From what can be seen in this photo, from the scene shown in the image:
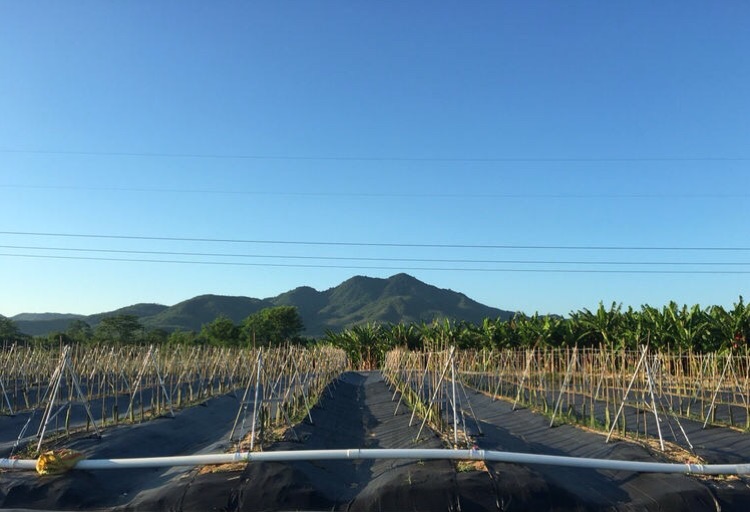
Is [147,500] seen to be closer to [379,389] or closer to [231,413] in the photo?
[231,413]

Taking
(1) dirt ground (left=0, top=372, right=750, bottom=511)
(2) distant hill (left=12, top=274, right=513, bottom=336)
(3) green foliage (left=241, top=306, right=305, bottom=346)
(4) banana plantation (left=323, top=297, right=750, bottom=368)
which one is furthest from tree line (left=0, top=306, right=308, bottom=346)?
(1) dirt ground (left=0, top=372, right=750, bottom=511)

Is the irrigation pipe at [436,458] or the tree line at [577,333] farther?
the tree line at [577,333]

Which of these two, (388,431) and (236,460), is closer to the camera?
(236,460)

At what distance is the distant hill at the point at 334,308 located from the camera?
106 m

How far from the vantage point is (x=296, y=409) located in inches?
476

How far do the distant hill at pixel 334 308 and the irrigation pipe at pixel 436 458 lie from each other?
83825 millimetres

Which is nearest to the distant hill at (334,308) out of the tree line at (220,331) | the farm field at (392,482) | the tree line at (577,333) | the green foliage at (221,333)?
the tree line at (220,331)

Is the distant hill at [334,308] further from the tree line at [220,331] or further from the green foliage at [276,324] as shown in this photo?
the green foliage at [276,324]

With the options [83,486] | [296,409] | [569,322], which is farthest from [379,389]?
[83,486]

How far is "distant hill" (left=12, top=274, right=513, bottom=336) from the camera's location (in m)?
106

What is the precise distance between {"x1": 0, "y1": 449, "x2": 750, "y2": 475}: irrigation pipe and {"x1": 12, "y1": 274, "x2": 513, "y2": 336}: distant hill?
275 ft

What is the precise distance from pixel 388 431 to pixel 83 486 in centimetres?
564

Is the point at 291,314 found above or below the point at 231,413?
above

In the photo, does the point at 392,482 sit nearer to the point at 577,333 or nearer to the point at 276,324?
the point at 577,333
